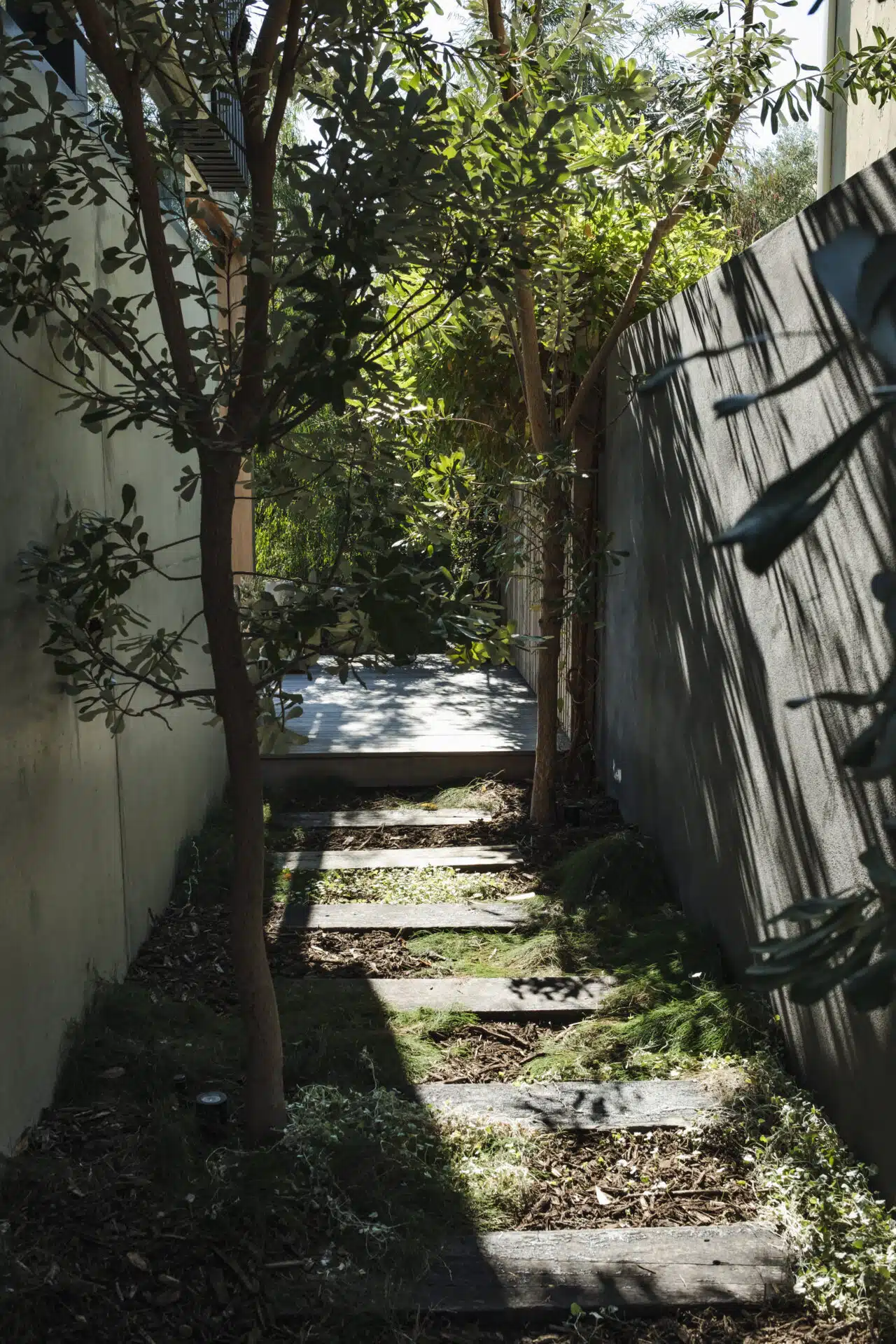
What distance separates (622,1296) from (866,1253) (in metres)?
0.49

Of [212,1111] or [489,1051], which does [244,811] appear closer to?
[212,1111]

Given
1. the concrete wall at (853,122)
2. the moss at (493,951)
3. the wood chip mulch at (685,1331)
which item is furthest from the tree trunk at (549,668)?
the wood chip mulch at (685,1331)

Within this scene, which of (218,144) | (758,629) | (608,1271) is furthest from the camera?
(218,144)

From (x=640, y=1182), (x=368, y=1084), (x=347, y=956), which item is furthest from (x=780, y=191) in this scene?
(x=640, y=1182)

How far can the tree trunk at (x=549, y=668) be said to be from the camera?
5605 mm

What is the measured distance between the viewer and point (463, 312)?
346 cm

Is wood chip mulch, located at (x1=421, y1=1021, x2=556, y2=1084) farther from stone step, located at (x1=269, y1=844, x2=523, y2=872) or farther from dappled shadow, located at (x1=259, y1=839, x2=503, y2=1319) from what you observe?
stone step, located at (x1=269, y1=844, x2=523, y2=872)

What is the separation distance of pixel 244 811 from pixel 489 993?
1.48 m

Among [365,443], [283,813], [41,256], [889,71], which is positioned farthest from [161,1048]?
[889,71]

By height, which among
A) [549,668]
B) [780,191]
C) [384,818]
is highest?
[780,191]

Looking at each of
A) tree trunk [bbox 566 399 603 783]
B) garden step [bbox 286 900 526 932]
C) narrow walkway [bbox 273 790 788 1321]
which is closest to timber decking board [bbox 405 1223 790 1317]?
narrow walkway [bbox 273 790 788 1321]

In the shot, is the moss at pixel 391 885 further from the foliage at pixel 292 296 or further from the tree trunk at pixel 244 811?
the foliage at pixel 292 296

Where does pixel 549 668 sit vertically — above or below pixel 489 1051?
above

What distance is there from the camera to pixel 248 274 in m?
2.65
